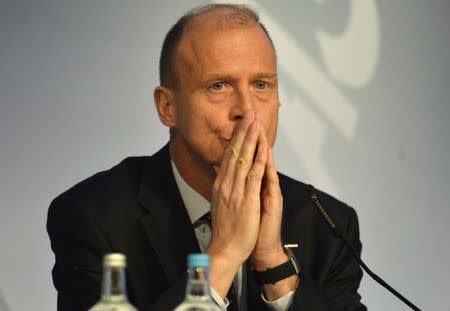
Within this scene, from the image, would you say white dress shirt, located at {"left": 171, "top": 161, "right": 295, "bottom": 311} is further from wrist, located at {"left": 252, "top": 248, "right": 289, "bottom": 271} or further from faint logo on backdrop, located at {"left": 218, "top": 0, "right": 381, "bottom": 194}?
faint logo on backdrop, located at {"left": 218, "top": 0, "right": 381, "bottom": 194}

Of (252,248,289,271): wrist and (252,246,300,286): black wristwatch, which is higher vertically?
(252,248,289,271): wrist

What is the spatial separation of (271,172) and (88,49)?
1131mm

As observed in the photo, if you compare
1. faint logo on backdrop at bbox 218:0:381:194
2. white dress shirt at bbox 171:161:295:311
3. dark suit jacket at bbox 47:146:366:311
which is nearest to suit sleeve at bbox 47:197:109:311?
dark suit jacket at bbox 47:146:366:311

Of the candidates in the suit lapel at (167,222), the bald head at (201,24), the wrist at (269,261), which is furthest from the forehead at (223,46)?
the wrist at (269,261)

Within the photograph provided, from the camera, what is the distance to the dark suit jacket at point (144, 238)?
2141 millimetres

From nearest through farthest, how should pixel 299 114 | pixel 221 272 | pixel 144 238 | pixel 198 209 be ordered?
1. pixel 221 272
2. pixel 144 238
3. pixel 198 209
4. pixel 299 114

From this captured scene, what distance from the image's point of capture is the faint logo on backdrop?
308cm

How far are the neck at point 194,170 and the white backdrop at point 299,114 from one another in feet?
1.59

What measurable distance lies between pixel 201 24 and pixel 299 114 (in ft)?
3.06

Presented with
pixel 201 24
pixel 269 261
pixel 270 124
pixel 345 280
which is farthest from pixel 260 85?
pixel 345 280

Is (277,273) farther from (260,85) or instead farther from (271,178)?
(260,85)

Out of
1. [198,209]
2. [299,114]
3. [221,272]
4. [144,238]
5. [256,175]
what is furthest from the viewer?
[299,114]

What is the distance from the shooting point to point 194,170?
2.34 metres

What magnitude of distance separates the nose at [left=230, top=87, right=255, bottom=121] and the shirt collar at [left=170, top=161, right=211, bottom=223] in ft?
1.06
